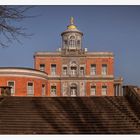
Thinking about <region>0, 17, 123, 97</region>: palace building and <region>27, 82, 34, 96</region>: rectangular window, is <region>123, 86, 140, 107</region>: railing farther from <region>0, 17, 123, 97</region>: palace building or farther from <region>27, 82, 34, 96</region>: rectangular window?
<region>0, 17, 123, 97</region>: palace building

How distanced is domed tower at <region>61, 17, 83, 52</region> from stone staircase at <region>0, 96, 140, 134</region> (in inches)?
757

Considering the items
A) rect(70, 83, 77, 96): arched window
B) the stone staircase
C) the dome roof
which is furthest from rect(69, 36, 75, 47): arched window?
the stone staircase

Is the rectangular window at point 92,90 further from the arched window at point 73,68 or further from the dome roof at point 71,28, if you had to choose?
the dome roof at point 71,28

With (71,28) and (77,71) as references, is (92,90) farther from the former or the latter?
(71,28)

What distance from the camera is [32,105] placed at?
11.8 m

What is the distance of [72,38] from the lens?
32.2 metres

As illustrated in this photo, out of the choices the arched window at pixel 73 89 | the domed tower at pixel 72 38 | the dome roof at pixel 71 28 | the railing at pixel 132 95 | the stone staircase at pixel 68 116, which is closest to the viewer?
the stone staircase at pixel 68 116

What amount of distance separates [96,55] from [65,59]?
9.62 feet

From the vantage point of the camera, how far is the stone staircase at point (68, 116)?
9.70 metres

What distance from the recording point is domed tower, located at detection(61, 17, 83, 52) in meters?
31.7

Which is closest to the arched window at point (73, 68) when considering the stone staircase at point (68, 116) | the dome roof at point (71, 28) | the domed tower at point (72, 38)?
the domed tower at point (72, 38)

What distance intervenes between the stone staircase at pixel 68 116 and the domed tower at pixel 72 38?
1922 cm

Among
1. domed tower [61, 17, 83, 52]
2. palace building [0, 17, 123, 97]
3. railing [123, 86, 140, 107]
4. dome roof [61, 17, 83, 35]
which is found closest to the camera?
railing [123, 86, 140, 107]
